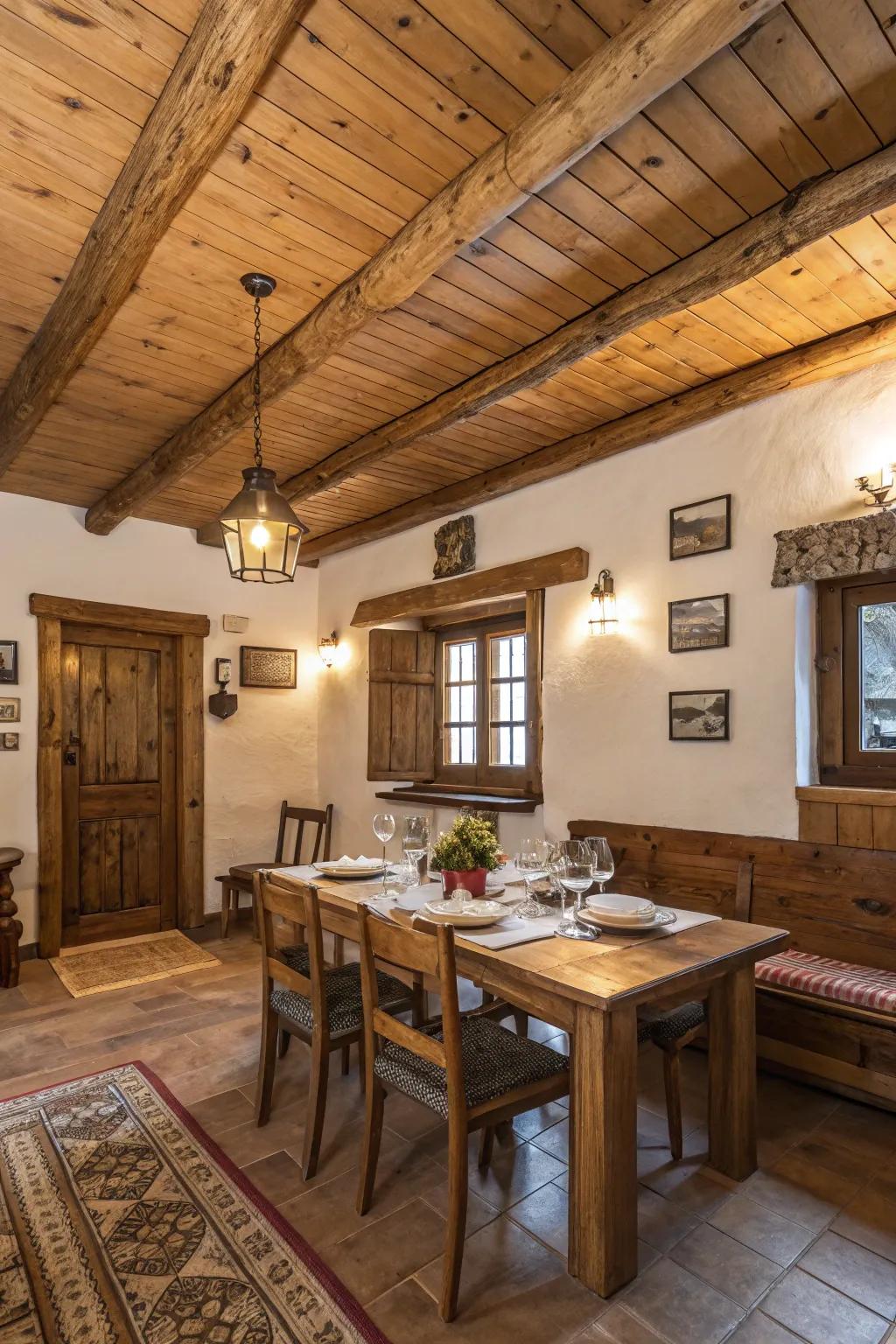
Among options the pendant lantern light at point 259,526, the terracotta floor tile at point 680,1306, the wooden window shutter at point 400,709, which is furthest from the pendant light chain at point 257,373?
the terracotta floor tile at point 680,1306

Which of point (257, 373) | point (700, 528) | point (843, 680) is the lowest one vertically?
point (843, 680)

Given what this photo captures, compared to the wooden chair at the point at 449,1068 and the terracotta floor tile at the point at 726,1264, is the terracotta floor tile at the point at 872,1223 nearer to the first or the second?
the terracotta floor tile at the point at 726,1264

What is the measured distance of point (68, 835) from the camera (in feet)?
15.0

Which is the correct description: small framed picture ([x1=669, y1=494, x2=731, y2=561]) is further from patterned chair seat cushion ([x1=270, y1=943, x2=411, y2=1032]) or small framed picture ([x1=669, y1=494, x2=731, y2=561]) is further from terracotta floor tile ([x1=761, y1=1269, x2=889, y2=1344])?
terracotta floor tile ([x1=761, y1=1269, x2=889, y2=1344])

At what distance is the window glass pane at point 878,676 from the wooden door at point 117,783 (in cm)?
410

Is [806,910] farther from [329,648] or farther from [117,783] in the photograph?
[117,783]

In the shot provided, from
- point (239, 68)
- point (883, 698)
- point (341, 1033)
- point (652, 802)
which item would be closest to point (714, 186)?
point (239, 68)

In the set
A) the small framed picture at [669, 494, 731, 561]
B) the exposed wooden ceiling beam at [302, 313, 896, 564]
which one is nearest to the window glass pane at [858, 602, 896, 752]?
the small framed picture at [669, 494, 731, 561]

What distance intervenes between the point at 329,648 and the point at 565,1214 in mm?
4046

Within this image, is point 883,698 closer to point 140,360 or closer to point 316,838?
point 140,360

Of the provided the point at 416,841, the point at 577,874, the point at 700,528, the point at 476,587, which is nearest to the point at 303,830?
the point at 476,587

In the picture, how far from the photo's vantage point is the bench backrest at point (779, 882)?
2.64 meters

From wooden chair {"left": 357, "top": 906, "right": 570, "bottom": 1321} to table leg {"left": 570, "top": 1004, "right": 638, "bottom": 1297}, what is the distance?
0.16 meters

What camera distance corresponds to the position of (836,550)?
2.77 meters
